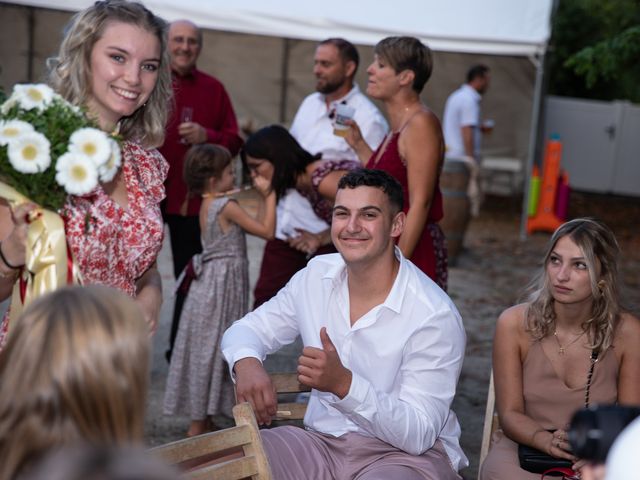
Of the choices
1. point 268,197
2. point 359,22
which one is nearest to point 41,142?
point 268,197

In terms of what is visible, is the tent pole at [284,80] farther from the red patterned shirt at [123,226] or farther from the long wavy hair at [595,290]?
the red patterned shirt at [123,226]

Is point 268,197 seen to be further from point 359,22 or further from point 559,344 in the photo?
point 359,22

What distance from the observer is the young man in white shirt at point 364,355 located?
291cm

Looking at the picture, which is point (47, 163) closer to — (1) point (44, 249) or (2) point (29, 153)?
(2) point (29, 153)

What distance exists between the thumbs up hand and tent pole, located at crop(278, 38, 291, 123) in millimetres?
12052

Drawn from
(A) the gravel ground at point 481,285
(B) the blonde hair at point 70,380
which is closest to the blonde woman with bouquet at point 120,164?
(B) the blonde hair at point 70,380

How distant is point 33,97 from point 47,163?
0.20 m

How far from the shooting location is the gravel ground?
5.24 metres

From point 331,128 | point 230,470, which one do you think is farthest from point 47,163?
point 331,128

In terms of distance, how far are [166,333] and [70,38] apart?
4164 millimetres

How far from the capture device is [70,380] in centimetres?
143

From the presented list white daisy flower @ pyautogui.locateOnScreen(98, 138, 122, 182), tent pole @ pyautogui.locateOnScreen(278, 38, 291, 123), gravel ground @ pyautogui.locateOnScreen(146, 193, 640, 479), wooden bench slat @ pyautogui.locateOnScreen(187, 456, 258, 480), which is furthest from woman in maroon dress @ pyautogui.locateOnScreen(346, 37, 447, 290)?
tent pole @ pyautogui.locateOnScreen(278, 38, 291, 123)

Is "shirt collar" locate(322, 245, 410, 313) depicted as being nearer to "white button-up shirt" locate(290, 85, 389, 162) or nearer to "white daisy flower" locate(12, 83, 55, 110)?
"white daisy flower" locate(12, 83, 55, 110)

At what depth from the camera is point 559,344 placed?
11.7ft
